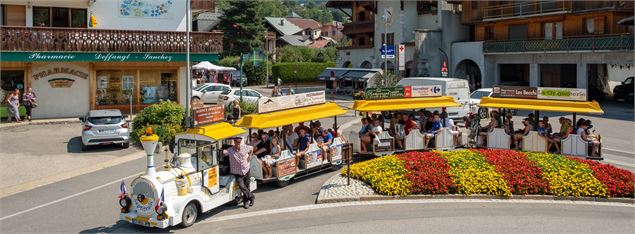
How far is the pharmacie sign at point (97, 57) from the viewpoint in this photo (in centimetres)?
2927

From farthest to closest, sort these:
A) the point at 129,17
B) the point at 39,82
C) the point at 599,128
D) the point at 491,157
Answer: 1. the point at 129,17
2. the point at 39,82
3. the point at 599,128
4. the point at 491,157

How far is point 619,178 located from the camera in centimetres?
1524

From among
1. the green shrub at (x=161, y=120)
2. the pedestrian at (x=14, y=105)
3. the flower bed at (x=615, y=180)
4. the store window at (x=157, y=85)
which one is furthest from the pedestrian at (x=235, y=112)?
the flower bed at (x=615, y=180)

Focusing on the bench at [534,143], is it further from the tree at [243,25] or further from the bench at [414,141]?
the tree at [243,25]

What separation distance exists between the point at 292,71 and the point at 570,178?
56843mm

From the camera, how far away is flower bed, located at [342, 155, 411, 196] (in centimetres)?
1511

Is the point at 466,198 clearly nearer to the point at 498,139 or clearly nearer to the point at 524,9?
the point at 498,139

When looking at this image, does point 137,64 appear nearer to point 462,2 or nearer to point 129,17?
point 129,17

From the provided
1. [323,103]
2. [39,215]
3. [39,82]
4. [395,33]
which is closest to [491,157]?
[323,103]

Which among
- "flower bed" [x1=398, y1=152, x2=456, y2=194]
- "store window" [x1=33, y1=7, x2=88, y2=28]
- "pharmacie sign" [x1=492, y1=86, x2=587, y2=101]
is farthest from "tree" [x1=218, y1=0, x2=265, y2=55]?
"flower bed" [x1=398, y1=152, x2=456, y2=194]

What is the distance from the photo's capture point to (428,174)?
15.6 meters

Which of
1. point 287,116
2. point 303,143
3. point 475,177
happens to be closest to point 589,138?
point 475,177

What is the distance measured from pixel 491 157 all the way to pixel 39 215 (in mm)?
11534

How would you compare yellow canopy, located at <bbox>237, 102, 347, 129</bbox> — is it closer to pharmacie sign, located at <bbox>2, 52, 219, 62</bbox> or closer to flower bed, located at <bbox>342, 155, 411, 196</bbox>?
flower bed, located at <bbox>342, 155, 411, 196</bbox>
